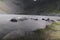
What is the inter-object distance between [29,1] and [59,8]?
438mm

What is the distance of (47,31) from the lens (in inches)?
69.0

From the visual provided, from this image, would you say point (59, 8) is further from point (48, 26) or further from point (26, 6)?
point (26, 6)

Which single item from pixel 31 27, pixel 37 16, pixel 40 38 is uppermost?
pixel 37 16

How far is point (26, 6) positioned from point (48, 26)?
417 mm

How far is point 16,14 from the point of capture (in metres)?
1.79

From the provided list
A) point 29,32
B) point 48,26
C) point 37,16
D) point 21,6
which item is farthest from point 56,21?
point 21,6

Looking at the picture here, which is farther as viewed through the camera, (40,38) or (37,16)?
(37,16)

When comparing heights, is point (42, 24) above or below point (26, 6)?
below

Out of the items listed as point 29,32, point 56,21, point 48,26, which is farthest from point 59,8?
point 29,32

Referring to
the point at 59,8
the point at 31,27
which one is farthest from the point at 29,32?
the point at 59,8

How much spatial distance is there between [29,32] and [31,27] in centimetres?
8

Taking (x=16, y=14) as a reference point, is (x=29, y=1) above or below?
above

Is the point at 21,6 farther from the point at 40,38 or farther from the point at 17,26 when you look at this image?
the point at 40,38

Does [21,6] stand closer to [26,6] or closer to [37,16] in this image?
[26,6]
